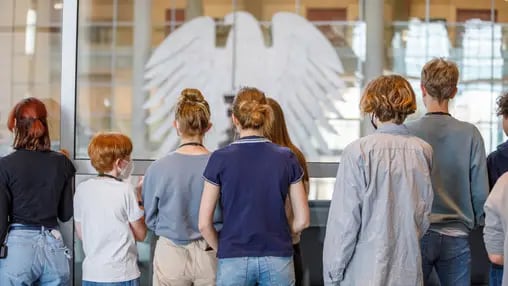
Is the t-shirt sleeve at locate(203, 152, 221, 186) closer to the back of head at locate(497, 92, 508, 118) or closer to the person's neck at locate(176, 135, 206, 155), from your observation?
the person's neck at locate(176, 135, 206, 155)

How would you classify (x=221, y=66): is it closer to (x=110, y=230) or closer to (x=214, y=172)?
(x=110, y=230)

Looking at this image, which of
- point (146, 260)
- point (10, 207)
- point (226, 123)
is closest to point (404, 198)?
point (10, 207)

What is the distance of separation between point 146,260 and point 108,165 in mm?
1093

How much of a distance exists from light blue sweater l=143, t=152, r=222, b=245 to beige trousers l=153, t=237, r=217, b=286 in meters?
0.03

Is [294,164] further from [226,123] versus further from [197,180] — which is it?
[226,123]

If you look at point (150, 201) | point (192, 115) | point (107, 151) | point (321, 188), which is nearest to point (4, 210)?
point (107, 151)

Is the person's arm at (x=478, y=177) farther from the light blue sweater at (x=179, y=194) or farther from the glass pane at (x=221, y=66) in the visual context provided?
the glass pane at (x=221, y=66)

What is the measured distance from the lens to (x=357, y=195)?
2285mm

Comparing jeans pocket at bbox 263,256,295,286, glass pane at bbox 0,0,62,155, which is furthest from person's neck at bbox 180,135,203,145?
glass pane at bbox 0,0,62,155

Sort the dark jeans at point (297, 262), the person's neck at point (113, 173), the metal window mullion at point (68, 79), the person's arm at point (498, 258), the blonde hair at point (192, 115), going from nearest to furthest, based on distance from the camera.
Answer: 1. the person's arm at point (498, 258)
2. the blonde hair at point (192, 115)
3. the person's neck at point (113, 173)
4. the dark jeans at point (297, 262)
5. the metal window mullion at point (68, 79)

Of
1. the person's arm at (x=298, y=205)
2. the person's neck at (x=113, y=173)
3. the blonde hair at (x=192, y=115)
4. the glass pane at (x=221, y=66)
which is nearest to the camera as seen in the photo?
the person's arm at (x=298, y=205)

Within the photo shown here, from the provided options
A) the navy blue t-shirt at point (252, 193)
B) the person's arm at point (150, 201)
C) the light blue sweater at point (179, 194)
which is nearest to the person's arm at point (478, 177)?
the navy blue t-shirt at point (252, 193)

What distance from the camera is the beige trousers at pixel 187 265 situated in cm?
261

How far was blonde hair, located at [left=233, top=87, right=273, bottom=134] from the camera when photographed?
2.45 meters
